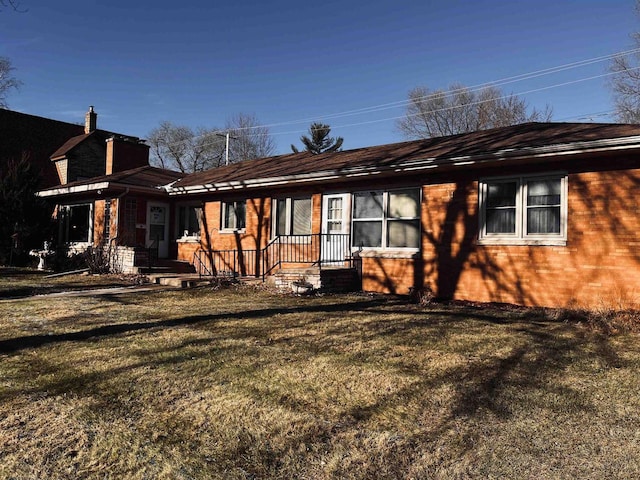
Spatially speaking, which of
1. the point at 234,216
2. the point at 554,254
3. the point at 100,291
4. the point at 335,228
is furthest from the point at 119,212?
the point at 554,254

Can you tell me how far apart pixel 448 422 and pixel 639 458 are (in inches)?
50.3

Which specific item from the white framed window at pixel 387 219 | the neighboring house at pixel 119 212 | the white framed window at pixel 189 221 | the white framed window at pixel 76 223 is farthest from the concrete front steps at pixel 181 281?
the white framed window at pixel 76 223

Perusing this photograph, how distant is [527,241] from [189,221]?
41.0 ft

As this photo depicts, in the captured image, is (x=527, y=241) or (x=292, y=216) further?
(x=292, y=216)

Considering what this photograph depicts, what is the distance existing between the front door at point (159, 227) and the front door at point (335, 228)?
26.1 feet

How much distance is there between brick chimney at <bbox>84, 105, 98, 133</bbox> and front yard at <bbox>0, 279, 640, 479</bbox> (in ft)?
90.0

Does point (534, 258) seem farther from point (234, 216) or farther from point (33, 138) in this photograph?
point (33, 138)

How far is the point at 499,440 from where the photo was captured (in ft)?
11.7

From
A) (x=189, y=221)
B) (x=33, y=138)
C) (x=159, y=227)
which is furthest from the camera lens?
(x=33, y=138)

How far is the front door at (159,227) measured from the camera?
60.7ft

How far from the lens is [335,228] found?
44.0 feet

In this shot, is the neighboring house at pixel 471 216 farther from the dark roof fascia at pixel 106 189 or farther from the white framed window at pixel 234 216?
the dark roof fascia at pixel 106 189

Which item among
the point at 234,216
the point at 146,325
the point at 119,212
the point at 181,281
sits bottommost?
the point at 146,325

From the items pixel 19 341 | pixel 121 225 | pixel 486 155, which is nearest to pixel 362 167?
pixel 486 155
